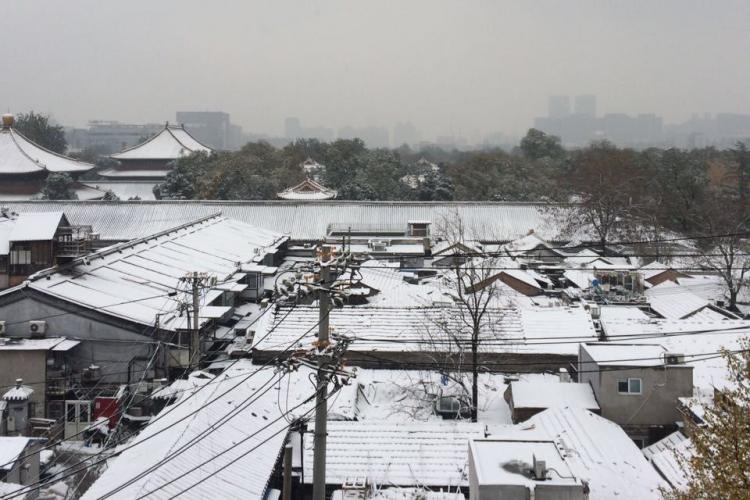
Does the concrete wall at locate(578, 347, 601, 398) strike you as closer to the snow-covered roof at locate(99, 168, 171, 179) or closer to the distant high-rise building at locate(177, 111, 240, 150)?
the snow-covered roof at locate(99, 168, 171, 179)

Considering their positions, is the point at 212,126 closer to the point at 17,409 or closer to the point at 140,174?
the point at 140,174

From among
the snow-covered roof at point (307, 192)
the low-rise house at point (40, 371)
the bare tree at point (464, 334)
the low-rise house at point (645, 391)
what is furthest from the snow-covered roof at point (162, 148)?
the low-rise house at point (645, 391)

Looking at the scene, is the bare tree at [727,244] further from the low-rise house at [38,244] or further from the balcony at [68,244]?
the low-rise house at [38,244]

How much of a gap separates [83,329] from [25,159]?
20.8 meters

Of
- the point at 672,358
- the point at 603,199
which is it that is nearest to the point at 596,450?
the point at 672,358

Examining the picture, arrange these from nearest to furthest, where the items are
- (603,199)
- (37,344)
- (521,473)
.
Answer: (521,473) → (37,344) → (603,199)

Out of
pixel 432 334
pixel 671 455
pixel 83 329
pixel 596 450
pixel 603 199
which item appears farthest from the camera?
pixel 603 199

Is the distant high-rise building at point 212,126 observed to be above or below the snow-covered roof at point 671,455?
above

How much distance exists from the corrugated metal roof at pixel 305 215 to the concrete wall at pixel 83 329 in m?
12.1

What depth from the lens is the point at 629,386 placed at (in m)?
8.41

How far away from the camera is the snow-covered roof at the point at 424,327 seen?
11.1 metres

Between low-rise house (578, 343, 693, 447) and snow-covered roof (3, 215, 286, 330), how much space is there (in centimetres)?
526

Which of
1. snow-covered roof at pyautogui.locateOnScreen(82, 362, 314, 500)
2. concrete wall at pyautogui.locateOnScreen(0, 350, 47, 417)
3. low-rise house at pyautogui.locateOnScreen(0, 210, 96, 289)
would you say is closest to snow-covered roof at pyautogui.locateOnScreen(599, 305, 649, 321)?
snow-covered roof at pyautogui.locateOnScreen(82, 362, 314, 500)

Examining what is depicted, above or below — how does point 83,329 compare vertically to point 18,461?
above
